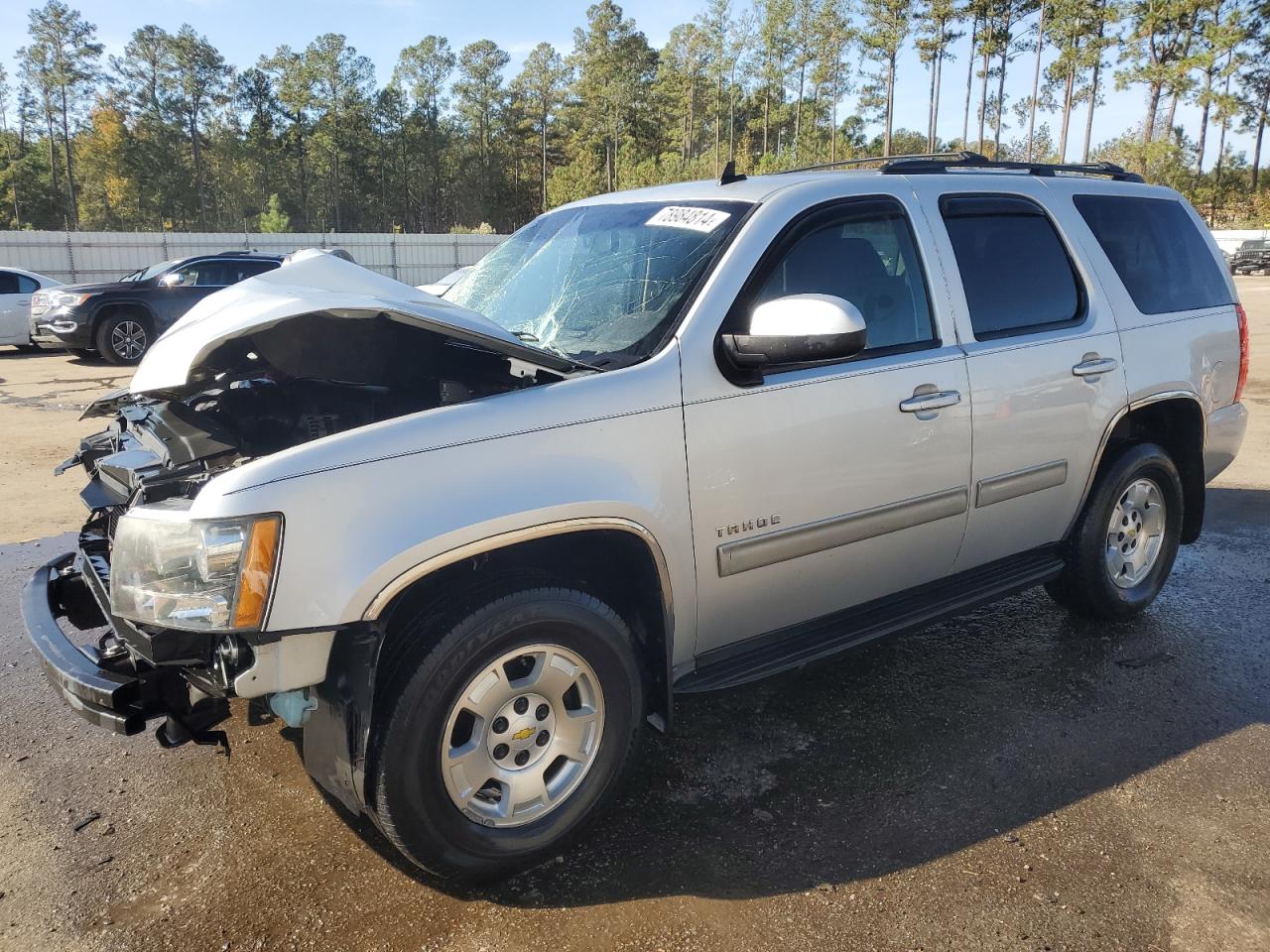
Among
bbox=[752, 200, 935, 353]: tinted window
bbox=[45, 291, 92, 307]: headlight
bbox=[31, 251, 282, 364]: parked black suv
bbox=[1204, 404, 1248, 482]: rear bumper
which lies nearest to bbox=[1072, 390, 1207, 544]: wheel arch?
bbox=[1204, 404, 1248, 482]: rear bumper

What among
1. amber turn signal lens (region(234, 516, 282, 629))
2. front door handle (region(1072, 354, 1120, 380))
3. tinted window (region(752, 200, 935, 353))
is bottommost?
amber turn signal lens (region(234, 516, 282, 629))

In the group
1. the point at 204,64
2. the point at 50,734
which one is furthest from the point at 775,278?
the point at 204,64

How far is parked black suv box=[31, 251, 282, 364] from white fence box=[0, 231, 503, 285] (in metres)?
8.04

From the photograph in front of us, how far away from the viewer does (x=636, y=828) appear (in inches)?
115

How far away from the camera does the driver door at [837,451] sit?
2.90m

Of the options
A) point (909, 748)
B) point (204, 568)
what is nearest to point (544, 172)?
point (909, 748)

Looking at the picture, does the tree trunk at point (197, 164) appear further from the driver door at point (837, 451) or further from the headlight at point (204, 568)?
the headlight at point (204, 568)

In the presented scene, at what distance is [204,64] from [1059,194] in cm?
8741

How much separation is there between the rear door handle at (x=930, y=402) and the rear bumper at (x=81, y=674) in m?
2.52

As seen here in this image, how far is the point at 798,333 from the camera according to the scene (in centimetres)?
273

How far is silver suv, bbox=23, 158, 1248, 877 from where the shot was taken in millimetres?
2328

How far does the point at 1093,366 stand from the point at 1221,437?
1258 millimetres

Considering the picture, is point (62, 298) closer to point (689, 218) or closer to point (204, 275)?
point (204, 275)

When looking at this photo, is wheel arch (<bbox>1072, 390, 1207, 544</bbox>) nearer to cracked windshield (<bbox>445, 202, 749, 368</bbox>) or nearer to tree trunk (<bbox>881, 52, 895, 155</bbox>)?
cracked windshield (<bbox>445, 202, 749, 368</bbox>)
